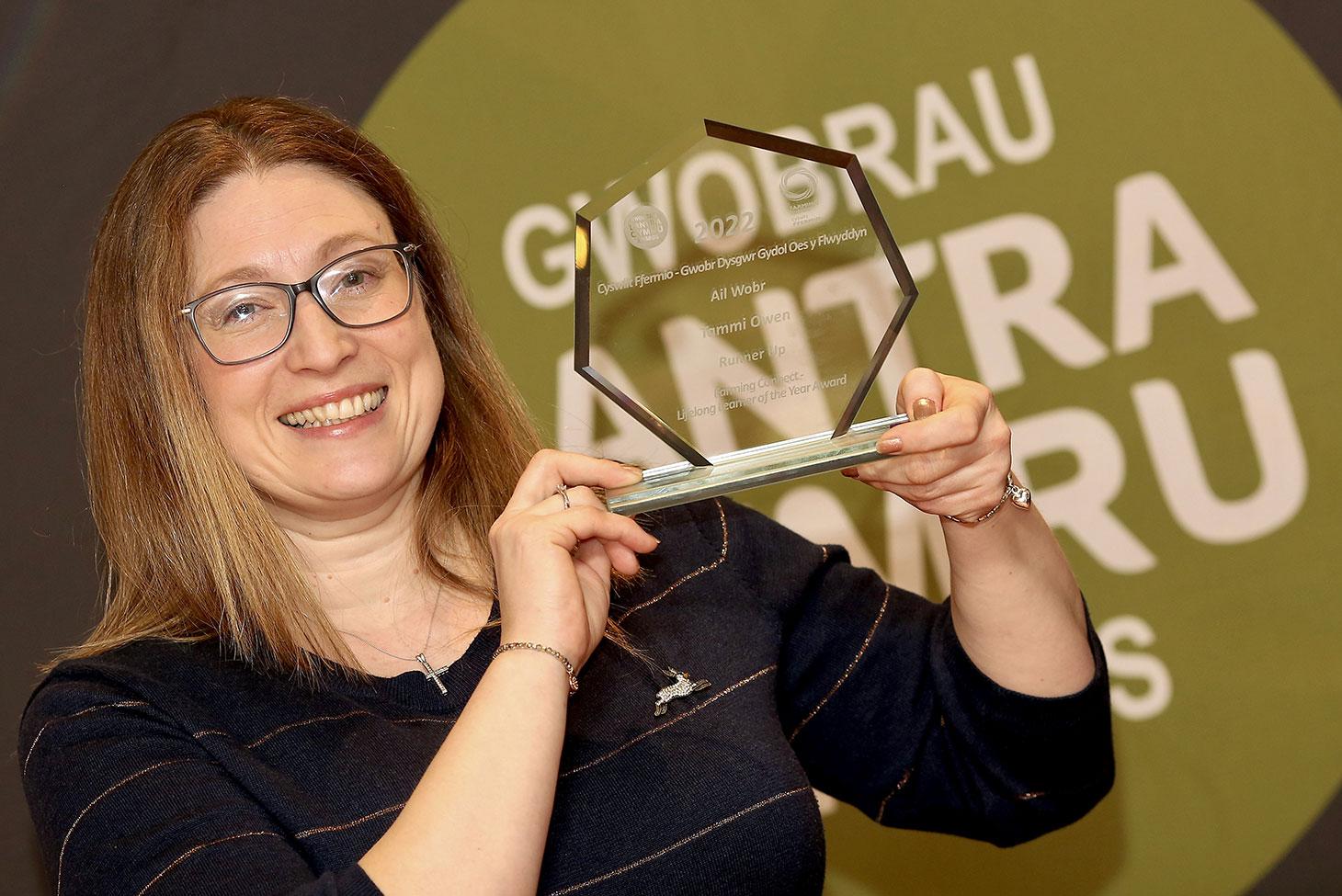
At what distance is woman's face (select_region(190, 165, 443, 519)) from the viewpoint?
1.38m

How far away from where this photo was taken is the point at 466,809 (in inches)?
41.5

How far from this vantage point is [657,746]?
1.36m

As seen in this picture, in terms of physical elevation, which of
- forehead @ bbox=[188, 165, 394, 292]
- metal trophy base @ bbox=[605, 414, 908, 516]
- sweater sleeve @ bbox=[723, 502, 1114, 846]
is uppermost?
forehead @ bbox=[188, 165, 394, 292]

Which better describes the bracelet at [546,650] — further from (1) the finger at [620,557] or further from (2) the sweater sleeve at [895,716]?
(2) the sweater sleeve at [895,716]

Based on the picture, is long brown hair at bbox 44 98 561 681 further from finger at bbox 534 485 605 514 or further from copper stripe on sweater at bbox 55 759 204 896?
finger at bbox 534 485 605 514

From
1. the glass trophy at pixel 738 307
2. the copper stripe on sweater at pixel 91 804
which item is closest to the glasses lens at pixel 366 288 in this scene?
the glass trophy at pixel 738 307

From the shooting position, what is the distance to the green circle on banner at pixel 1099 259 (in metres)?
2.25

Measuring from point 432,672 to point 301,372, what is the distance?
0.34m

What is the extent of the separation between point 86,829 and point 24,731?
20cm

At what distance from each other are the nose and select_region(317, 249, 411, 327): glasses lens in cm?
2

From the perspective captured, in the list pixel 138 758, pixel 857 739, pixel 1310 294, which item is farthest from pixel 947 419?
pixel 1310 294

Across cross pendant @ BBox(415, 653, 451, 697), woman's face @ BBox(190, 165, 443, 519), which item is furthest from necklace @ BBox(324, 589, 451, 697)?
woman's face @ BBox(190, 165, 443, 519)

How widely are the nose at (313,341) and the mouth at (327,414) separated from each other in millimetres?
42

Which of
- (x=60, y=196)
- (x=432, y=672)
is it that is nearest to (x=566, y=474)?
(x=432, y=672)
